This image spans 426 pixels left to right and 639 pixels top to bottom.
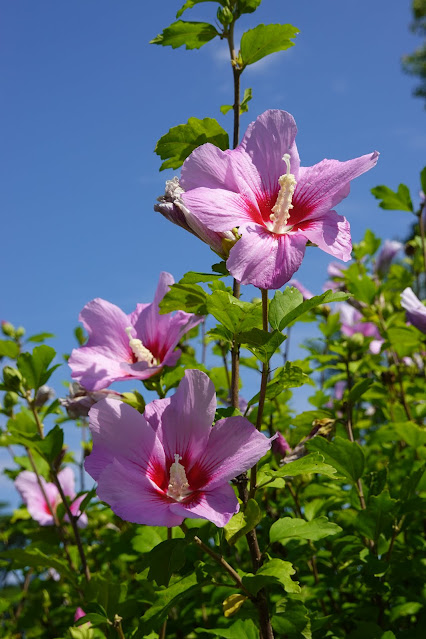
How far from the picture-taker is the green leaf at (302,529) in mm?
1331

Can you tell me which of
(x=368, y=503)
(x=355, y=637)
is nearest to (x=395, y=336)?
(x=368, y=503)

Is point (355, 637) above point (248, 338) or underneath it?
underneath

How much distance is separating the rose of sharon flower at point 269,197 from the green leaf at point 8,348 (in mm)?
1038

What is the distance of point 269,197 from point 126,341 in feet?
1.77

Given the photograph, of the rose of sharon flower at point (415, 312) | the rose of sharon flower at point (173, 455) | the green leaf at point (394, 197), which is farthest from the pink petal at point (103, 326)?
the green leaf at point (394, 197)

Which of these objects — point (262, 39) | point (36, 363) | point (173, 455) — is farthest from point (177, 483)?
point (262, 39)

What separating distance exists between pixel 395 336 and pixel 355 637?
0.98 m

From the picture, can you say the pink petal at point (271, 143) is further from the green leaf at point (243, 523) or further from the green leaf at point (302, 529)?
the green leaf at point (302, 529)

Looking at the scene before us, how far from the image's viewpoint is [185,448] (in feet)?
3.81

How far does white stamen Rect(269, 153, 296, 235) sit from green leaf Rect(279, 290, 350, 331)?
145 mm

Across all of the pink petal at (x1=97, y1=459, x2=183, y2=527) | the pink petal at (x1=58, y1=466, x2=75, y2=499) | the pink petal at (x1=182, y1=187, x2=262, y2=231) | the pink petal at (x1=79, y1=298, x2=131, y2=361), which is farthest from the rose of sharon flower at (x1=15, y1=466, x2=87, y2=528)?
the pink petal at (x1=182, y1=187, x2=262, y2=231)

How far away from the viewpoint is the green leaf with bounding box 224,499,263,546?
1.05 meters

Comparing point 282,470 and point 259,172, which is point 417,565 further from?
point 259,172

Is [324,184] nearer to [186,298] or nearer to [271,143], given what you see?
[271,143]
